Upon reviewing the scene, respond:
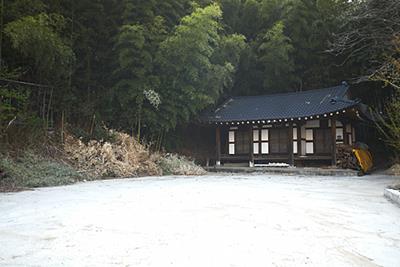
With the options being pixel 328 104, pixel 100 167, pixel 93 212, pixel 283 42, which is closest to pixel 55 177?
pixel 100 167

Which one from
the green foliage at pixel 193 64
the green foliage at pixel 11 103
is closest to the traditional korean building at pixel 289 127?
the green foliage at pixel 193 64

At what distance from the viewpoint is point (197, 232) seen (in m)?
3.26

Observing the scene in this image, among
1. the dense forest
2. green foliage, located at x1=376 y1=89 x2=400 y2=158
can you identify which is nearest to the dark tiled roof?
the dense forest

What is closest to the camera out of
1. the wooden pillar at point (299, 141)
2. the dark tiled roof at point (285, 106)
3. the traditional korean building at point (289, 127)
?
the dark tiled roof at point (285, 106)

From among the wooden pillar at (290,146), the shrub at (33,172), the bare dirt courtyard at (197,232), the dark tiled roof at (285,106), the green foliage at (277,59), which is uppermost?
the green foliage at (277,59)

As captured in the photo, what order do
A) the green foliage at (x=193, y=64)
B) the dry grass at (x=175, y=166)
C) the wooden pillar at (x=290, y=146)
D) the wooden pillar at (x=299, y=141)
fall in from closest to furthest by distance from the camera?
the dry grass at (x=175, y=166), the green foliage at (x=193, y=64), the wooden pillar at (x=290, y=146), the wooden pillar at (x=299, y=141)

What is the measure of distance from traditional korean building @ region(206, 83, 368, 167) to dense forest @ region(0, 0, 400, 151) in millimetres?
1429

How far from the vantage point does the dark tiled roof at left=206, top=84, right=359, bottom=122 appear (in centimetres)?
1327

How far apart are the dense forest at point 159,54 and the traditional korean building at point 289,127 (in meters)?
1.43

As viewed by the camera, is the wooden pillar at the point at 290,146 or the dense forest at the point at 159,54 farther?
the wooden pillar at the point at 290,146

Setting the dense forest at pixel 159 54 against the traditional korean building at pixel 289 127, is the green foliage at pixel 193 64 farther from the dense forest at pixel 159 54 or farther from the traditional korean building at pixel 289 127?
the traditional korean building at pixel 289 127

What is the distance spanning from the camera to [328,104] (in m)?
13.5

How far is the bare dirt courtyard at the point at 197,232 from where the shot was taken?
8.29 feet

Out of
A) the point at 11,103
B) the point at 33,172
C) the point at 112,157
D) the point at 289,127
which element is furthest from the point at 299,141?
the point at 11,103
